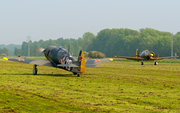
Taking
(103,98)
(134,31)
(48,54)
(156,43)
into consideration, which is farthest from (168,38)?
(103,98)

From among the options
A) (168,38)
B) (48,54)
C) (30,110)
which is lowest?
(30,110)

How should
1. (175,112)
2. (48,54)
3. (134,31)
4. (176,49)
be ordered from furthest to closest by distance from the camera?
(134,31) < (176,49) < (48,54) < (175,112)

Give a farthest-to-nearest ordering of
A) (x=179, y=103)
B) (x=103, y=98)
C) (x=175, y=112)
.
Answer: (x=103, y=98) → (x=179, y=103) → (x=175, y=112)

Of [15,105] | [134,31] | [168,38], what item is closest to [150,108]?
[15,105]

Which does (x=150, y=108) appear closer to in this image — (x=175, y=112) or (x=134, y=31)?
(x=175, y=112)

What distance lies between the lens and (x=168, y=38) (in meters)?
161

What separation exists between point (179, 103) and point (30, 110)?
20.0ft

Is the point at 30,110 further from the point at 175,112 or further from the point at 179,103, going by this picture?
Answer: the point at 179,103

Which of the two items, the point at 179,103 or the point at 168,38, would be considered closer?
the point at 179,103

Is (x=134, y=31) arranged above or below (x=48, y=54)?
above

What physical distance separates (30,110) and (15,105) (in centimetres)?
106

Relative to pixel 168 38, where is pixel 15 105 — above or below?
below

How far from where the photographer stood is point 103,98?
1131 cm

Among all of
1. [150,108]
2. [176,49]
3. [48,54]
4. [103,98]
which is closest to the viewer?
[150,108]
